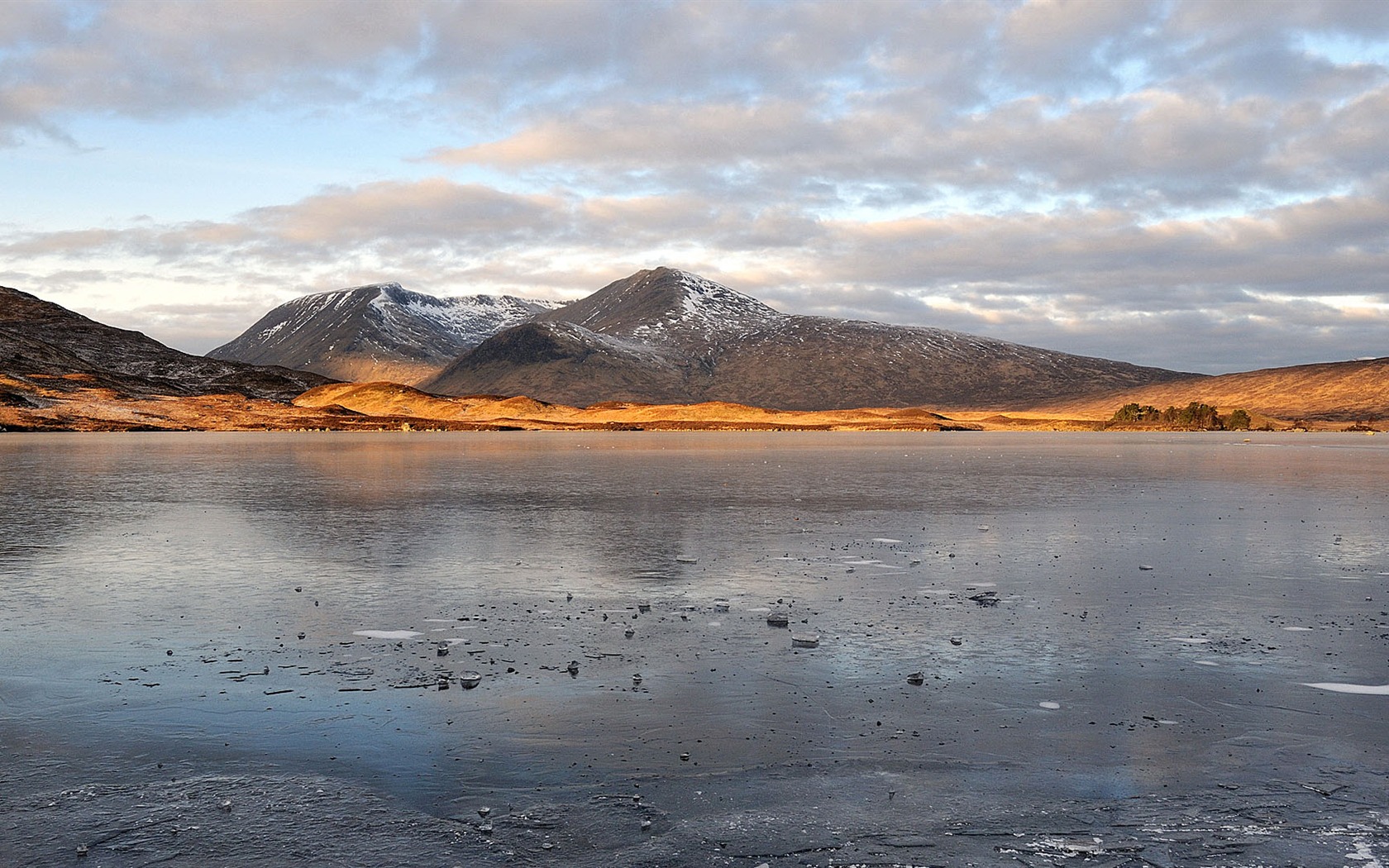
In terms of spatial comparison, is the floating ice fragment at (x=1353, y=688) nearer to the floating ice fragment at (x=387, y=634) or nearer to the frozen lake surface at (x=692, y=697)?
the frozen lake surface at (x=692, y=697)

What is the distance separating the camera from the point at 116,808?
802 centimetres

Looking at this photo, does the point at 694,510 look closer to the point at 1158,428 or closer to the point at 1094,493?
the point at 1094,493

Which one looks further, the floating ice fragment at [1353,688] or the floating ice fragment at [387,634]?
the floating ice fragment at [387,634]

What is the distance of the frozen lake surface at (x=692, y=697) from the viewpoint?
7.68 meters

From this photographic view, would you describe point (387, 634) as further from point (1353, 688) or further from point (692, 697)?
point (1353, 688)

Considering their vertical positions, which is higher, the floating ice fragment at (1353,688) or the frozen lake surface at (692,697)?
the floating ice fragment at (1353,688)

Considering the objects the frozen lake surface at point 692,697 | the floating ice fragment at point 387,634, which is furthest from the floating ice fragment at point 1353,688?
the floating ice fragment at point 387,634

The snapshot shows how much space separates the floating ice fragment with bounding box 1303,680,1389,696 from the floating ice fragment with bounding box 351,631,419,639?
35.4ft

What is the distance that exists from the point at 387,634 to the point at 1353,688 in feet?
38.1

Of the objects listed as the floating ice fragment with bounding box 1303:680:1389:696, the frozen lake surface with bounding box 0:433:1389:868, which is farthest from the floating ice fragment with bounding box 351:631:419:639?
the floating ice fragment with bounding box 1303:680:1389:696

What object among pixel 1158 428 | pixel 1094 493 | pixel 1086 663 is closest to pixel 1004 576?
pixel 1086 663

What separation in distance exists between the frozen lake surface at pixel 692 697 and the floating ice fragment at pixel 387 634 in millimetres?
148

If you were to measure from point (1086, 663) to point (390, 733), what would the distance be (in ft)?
26.2

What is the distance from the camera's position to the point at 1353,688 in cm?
1127
